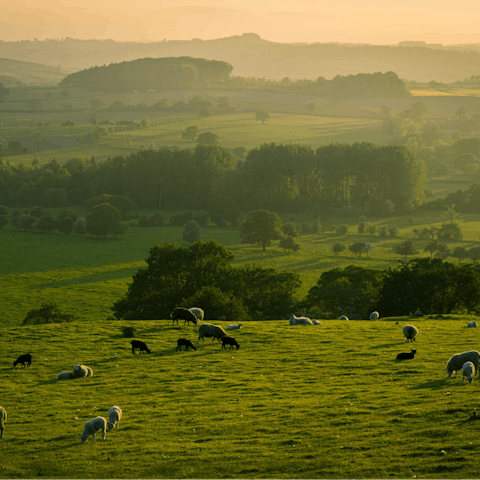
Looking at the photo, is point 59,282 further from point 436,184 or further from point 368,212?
point 436,184

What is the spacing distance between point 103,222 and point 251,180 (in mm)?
61432

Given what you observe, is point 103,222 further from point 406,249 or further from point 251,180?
point 406,249

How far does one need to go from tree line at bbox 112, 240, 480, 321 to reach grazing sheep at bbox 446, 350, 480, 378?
2742 centimetres

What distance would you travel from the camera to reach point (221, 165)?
190625 millimetres

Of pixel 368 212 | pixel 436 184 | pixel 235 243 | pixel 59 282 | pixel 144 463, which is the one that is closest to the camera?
pixel 144 463

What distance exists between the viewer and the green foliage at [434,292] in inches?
2028

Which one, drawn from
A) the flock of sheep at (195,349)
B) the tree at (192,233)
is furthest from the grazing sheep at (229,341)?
the tree at (192,233)

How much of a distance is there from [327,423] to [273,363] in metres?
10.5

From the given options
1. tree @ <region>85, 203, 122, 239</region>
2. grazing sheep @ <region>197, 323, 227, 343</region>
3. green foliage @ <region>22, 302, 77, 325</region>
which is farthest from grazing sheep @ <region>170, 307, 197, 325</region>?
tree @ <region>85, 203, 122, 239</region>

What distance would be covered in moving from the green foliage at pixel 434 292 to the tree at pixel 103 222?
299ft

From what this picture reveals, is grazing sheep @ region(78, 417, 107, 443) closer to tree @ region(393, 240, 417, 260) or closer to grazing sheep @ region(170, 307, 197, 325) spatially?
grazing sheep @ region(170, 307, 197, 325)

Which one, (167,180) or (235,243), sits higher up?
(167,180)

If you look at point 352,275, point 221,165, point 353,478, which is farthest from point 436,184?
point 353,478

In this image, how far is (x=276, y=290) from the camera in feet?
214
